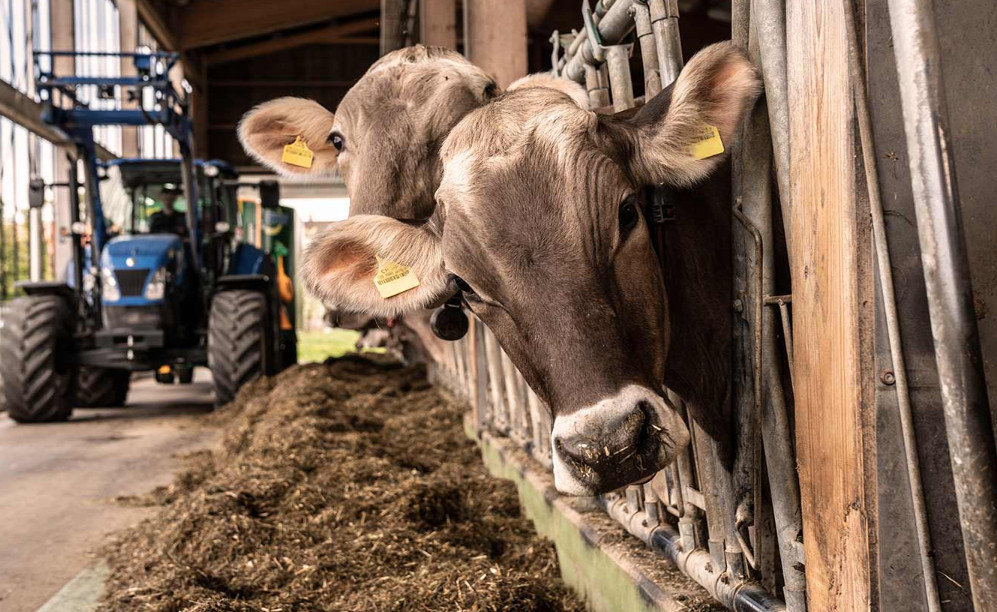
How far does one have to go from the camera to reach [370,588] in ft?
8.81

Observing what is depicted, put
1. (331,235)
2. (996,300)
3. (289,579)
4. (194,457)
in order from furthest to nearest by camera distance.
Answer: (194,457)
(289,579)
(331,235)
(996,300)

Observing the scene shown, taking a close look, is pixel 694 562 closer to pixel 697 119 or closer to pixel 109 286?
pixel 697 119

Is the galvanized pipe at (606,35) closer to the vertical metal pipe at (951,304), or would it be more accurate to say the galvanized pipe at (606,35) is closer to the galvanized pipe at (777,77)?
the galvanized pipe at (777,77)

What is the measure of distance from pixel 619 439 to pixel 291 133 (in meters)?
2.41

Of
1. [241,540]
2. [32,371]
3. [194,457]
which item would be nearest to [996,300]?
[241,540]

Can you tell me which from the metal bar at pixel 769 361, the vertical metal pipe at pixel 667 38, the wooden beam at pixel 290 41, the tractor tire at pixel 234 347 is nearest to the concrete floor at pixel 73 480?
the tractor tire at pixel 234 347

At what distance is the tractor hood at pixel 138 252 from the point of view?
819cm

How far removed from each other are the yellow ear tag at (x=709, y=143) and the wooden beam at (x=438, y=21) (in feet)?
13.8

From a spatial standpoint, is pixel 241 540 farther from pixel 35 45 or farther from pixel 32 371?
pixel 35 45

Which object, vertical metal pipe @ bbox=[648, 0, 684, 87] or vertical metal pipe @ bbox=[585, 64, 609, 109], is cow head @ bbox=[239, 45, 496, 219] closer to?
vertical metal pipe @ bbox=[585, 64, 609, 109]

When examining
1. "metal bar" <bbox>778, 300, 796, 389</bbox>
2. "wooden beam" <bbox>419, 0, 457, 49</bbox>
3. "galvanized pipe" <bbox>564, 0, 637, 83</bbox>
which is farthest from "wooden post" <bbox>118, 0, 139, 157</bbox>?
"metal bar" <bbox>778, 300, 796, 389</bbox>

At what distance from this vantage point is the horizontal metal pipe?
1.74m

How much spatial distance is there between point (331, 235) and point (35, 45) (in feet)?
34.9

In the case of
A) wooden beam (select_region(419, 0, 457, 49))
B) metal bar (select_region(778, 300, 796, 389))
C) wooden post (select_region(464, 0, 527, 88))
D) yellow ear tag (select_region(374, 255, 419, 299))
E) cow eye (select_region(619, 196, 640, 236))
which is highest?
wooden beam (select_region(419, 0, 457, 49))
